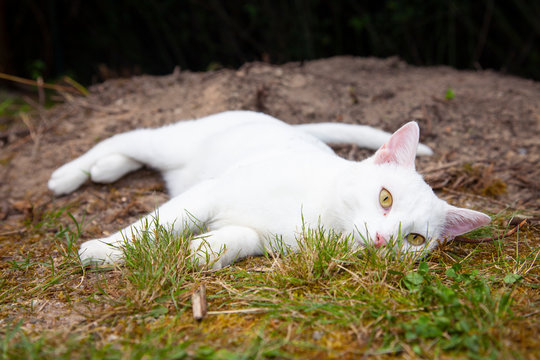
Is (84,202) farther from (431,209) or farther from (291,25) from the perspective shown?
(291,25)

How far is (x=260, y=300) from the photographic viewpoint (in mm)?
1635

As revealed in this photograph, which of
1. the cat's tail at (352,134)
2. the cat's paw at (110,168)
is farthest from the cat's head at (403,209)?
the cat's paw at (110,168)

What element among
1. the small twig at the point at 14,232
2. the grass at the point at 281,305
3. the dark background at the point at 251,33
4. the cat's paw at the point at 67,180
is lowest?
the small twig at the point at 14,232

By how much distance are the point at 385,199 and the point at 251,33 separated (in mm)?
5712

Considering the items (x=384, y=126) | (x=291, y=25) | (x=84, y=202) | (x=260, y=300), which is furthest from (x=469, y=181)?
(x=291, y=25)

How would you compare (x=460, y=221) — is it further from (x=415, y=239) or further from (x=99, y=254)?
(x=99, y=254)

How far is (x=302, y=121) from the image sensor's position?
144 inches

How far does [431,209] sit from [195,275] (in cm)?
103

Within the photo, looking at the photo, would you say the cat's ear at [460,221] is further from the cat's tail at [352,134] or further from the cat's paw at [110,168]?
the cat's paw at [110,168]

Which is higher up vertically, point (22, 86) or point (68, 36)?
point (68, 36)

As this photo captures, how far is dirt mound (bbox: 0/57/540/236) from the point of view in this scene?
9.61ft

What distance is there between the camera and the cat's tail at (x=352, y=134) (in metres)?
3.05

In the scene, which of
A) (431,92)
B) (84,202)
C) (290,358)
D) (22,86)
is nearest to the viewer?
(290,358)

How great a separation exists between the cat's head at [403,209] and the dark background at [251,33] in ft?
13.2
